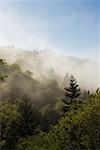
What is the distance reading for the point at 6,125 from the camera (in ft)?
225

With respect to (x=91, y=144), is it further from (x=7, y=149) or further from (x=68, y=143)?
(x=7, y=149)

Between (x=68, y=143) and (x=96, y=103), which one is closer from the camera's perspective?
(x=96, y=103)

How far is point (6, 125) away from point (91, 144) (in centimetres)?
2101

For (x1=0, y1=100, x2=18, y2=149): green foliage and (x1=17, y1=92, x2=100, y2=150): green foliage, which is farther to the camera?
(x1=0, y1=100, x2=18, y2=149): green foliage

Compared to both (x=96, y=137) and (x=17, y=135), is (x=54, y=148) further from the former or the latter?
(x=17, y=135)

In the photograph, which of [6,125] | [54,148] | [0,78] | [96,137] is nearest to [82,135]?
[96,137]

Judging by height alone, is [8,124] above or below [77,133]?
above

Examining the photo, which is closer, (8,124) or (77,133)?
(77,133)

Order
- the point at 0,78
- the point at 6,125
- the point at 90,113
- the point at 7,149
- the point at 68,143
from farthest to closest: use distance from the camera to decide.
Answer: the point at 7,149
the point at 6,125
the point at 68,143
the point at 90,113
the point at 0,78

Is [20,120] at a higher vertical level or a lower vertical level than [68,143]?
higher

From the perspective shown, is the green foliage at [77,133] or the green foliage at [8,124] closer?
the green foliage at [77,133]

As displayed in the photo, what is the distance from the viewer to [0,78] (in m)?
32.0

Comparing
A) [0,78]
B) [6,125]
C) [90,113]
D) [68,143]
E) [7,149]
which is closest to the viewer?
[0,78]

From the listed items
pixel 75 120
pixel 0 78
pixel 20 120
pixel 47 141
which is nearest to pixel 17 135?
pixel 20 120
